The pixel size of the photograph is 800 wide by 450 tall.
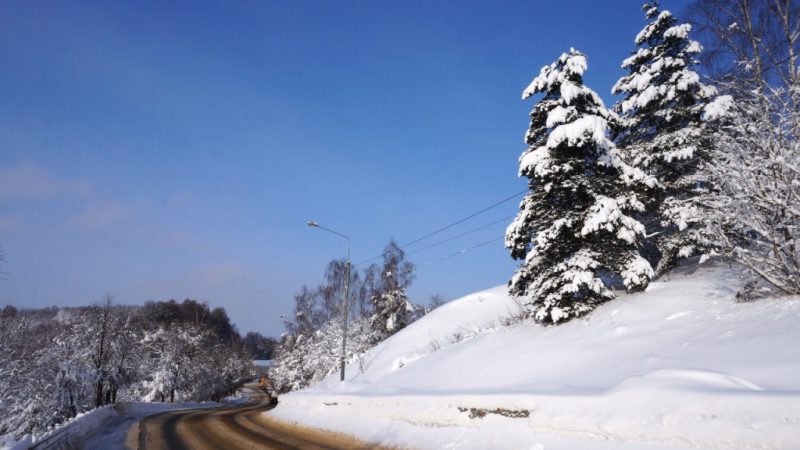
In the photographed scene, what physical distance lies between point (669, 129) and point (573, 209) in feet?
22.0

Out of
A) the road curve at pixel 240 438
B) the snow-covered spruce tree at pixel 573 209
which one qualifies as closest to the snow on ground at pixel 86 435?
the road curve at pixel 240 438

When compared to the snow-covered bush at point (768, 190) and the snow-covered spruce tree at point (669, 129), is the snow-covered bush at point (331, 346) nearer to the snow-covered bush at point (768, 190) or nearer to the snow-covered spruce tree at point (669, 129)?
the snow-covered spruce tree at point (669, 129)

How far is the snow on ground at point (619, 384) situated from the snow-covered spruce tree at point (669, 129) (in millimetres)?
1813

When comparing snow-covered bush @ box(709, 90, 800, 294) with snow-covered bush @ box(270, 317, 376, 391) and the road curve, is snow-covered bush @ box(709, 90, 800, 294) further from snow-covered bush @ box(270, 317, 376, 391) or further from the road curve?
snow-covered bush @ box(270, 317, 376, 391)

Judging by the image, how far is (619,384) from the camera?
23.1 feet

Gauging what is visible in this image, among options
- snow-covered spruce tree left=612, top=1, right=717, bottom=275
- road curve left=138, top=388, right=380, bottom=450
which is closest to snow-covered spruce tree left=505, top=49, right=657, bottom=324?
snow-covered spruce tree left=612, top=1, right=717, bottom=275

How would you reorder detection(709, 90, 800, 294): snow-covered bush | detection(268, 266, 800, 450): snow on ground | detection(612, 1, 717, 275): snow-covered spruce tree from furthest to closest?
detection(612, 1, 717, 275): snow-covered spruce tree < detection(709, 90, 800, 294): snow-covered bush < detection(268, 266, 800, 450): snow on ground

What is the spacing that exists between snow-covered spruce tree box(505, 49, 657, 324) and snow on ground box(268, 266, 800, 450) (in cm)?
80

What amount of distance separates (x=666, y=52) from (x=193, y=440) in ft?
69.1

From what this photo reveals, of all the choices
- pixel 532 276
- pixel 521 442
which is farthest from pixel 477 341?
pixel 521 442

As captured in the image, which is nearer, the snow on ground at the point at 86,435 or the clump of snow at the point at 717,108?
the snow on ground at the point at 86,435

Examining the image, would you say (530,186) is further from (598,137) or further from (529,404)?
(529,404)

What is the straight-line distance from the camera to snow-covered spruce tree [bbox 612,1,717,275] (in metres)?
15.6

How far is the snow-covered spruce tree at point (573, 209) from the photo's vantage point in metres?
12.8
